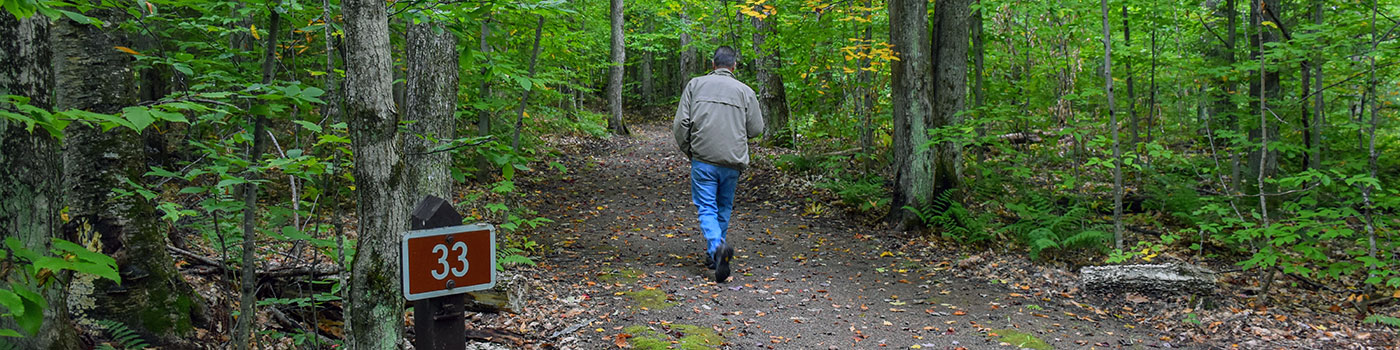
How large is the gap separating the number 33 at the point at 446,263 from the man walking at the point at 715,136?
3.65m

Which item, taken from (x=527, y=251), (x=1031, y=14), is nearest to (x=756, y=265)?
(x=527, y=251)

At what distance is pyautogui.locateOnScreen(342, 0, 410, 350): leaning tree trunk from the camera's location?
306 cm

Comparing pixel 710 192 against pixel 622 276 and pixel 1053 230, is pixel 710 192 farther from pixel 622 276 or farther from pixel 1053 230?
pixel 1053 230

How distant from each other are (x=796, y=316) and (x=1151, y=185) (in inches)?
253

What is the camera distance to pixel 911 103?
8656mm

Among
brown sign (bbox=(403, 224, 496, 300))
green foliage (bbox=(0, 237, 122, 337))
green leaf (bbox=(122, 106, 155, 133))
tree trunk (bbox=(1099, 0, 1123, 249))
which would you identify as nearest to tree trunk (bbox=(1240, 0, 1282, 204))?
tree trunk (bbox=(1099, 0, 1123, 249))

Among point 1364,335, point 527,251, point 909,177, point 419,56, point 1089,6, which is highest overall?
point 1089,6

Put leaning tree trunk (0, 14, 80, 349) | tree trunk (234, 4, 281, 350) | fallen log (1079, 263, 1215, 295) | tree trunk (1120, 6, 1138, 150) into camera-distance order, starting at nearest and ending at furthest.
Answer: leaning tree trunk (0, 14, 80, 349) → tree trunk (234, 4, 281, 350) → fallen log (1079, 263, 1215, 295) → tree trunk (1120, 6, 1138, 150)

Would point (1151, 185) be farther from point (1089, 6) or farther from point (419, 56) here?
point (419, 56)

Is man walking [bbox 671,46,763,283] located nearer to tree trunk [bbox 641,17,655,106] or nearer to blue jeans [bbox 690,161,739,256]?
blue jeans [bbox 690,161,739,256]

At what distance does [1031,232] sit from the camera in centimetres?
757

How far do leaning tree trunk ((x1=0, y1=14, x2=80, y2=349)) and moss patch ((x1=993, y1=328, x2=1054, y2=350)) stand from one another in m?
5.26

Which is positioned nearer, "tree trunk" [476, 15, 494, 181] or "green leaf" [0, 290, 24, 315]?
"green leaf" [0, 290, 24, 315]

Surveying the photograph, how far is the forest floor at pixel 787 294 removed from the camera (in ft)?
16.9
